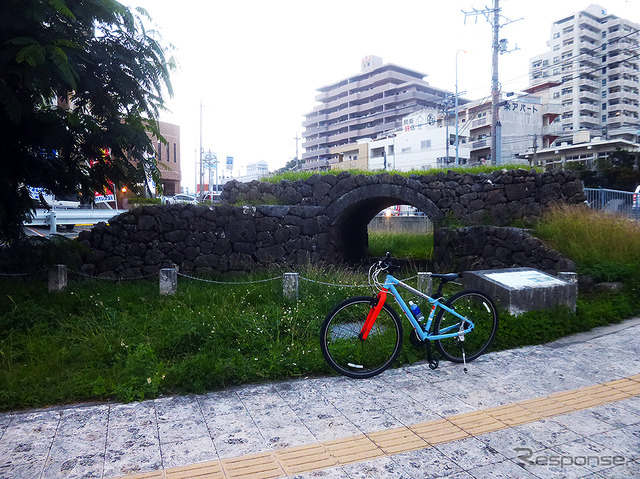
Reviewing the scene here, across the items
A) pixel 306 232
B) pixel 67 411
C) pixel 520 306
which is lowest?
pixel 67 411

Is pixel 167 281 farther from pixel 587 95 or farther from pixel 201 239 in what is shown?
pixel 587 95

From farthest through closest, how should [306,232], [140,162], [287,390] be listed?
[306,232]
[140,162]
[287,390]

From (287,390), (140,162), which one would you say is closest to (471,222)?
(140,162)

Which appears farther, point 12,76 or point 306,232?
point 306,232

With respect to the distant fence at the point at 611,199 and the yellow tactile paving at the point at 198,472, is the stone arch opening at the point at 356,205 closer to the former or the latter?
the distant fence at the point at 611,199

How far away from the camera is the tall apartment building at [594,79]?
54938 mm

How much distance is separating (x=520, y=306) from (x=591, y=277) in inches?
106

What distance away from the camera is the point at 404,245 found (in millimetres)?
17938

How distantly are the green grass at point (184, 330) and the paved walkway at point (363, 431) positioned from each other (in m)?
0.27

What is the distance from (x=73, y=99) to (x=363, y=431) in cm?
630

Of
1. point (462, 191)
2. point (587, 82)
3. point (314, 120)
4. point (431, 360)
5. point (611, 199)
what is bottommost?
point (431, 360)

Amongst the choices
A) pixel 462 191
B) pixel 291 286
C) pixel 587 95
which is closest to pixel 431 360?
pixel 291 286

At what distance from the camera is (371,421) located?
3520mm

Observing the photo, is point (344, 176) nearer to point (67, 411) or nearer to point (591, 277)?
point (591, 277)
